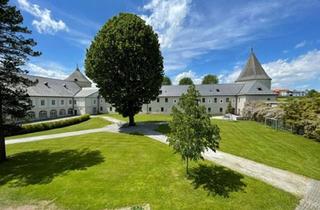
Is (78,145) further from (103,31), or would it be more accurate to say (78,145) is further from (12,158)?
(103,31)

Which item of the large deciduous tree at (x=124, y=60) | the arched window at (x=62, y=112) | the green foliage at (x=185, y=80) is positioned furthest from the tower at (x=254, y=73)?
the arched window at (x=62, y=112)

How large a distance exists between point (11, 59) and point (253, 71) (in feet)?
166

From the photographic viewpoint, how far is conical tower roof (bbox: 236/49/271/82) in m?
48.2

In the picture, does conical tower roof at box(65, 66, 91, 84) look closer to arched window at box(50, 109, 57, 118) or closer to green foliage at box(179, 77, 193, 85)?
arched window at box(50, 109, 57, 118)

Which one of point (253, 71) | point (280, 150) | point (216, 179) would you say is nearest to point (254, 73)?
point (253, 71)

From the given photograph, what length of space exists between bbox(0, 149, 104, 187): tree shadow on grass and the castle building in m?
29.9

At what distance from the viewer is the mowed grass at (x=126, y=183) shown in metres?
8.05

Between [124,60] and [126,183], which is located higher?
[124,60]

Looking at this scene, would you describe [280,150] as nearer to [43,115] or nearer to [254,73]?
[254,73]

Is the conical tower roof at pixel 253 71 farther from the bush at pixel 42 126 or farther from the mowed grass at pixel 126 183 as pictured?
the mowed grass at pixel 126 183

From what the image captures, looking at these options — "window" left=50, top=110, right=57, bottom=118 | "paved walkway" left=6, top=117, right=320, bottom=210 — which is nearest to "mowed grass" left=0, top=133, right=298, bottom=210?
"paved walkway" left=6, top=117, right=320, bottom=210

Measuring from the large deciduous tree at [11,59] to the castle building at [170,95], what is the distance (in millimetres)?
30354

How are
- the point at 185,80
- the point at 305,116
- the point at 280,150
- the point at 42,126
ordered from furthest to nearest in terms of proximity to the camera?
1. the point at 185,80
2. the point at 42,126
3. the point at 305,116
4. the point at 280,150

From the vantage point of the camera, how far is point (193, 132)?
359 inches
